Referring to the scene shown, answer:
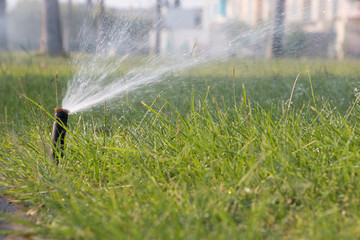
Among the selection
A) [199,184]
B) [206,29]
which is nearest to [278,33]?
[199,184]

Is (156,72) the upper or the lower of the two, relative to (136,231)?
upper

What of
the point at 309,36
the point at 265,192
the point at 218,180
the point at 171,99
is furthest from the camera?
the point at 309,36

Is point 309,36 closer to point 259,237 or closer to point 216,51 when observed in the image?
point 216,51

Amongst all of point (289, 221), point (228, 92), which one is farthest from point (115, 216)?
point (228, 92)

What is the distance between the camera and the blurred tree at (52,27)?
15.7 metres

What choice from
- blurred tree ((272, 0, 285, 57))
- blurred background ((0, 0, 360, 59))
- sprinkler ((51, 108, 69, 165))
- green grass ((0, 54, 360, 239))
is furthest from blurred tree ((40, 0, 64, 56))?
sprinkler ((51, 108, 69, 165))

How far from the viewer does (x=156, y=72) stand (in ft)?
11.7

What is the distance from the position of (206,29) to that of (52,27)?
5451 mm

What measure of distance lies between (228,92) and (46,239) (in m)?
3.35

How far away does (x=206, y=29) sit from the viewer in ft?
49.6

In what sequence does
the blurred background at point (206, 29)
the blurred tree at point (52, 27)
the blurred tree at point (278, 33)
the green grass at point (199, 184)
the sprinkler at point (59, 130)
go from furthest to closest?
the blurred tree at point (52, 27)
the blurred tree at point (278, 33)
the blurred background at point (206, 29)
the sprinkler at point (59, 130)
the green grass at point (199, 184)

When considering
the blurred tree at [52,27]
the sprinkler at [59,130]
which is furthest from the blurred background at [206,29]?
the sprinkler at [59,130]

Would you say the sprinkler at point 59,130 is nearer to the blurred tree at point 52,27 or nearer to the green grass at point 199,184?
the green grass at point 199,184

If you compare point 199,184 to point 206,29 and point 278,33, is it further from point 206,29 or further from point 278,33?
point 206,29
